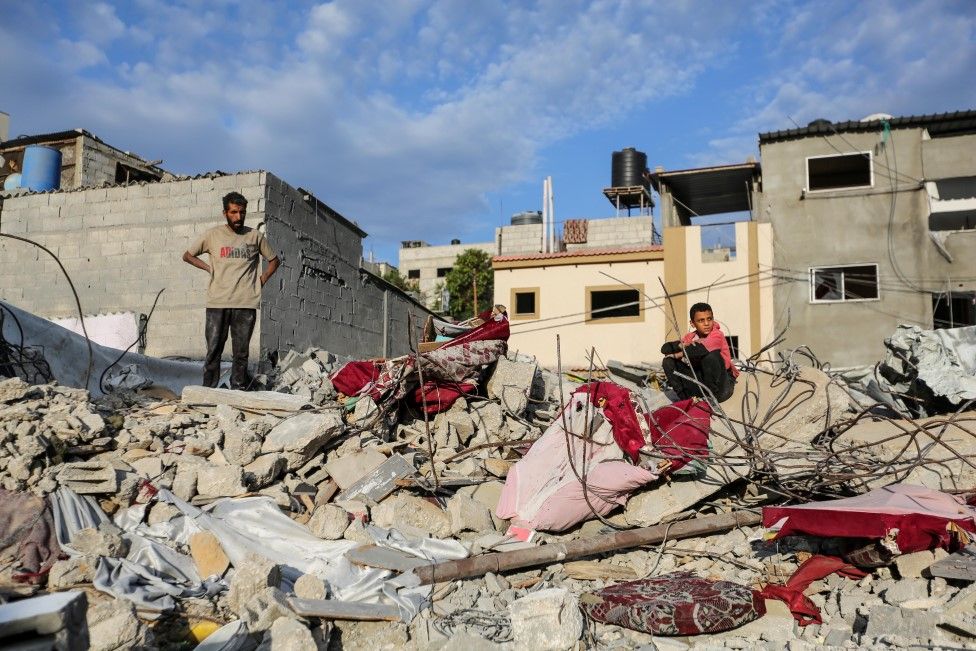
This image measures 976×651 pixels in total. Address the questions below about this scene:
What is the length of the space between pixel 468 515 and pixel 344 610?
1.38 meters

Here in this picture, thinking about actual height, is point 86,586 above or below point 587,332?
below

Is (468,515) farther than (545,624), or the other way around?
(468,515)

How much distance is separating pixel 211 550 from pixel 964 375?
6416mm

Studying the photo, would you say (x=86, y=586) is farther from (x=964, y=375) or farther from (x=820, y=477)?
(x=964, y=375)

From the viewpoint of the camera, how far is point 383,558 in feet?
13.9

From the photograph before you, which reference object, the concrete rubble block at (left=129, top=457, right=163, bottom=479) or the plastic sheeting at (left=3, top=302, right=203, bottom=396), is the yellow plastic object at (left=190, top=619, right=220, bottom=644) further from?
the plastic sheeting at (left=3, top=302, right=203, bottom=396)

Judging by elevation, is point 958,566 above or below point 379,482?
below

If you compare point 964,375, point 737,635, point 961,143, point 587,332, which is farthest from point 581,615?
point 961,143

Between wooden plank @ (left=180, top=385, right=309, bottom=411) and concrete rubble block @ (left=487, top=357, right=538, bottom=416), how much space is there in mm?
1723

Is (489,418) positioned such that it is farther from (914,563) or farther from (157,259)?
(157,259)

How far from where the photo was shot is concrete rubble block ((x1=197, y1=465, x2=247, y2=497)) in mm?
4777

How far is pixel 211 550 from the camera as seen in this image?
4102 mm

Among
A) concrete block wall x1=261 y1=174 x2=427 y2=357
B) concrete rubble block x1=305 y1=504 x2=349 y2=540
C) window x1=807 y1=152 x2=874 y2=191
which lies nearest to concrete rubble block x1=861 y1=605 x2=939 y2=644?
Answer: concrete rubble block x1=305 y1=504 x2=349 y2=540

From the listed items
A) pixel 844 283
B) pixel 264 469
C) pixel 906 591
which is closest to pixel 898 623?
pixel 906 591
